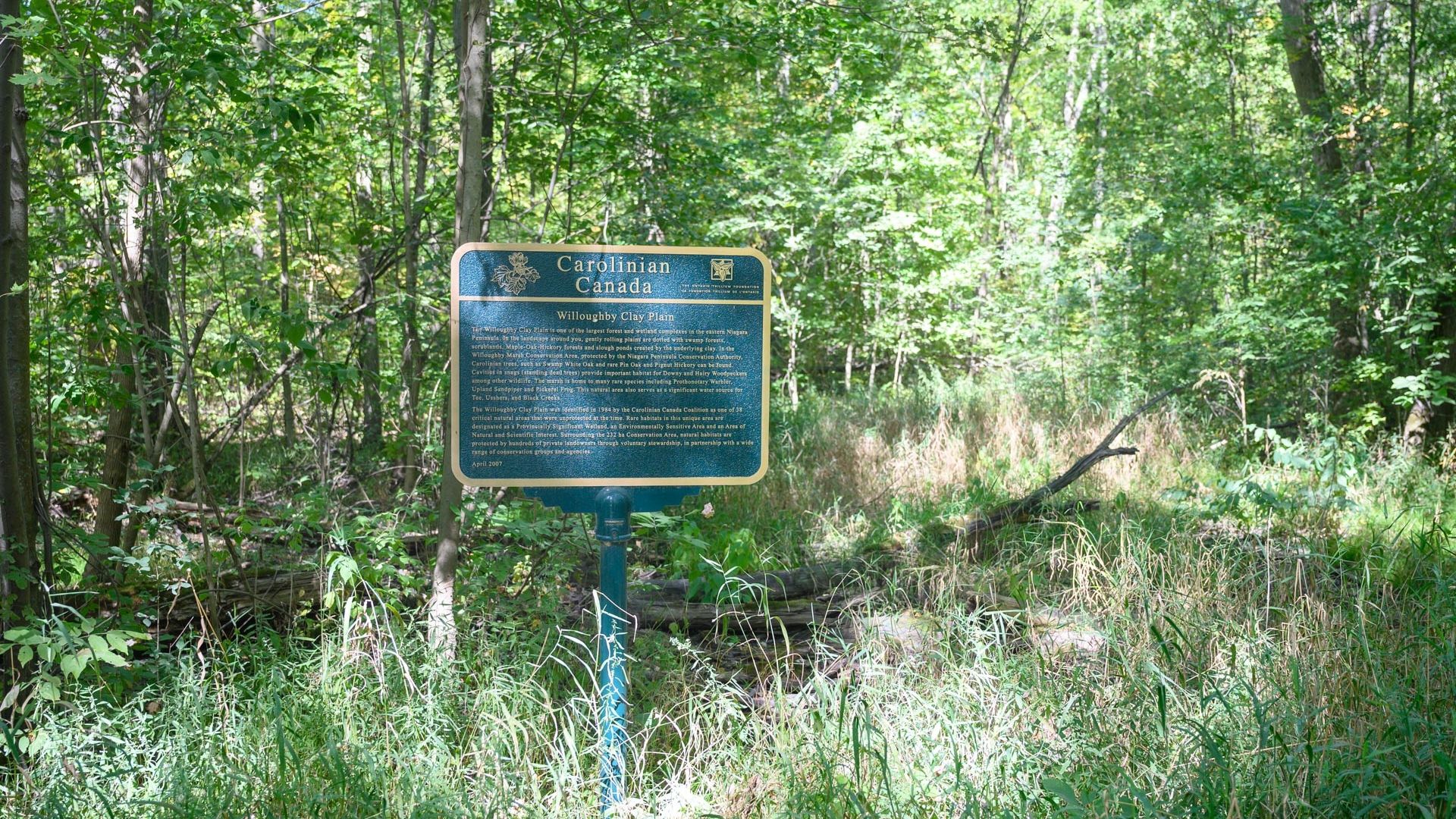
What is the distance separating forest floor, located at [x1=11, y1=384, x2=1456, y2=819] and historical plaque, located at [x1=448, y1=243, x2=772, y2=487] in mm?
678

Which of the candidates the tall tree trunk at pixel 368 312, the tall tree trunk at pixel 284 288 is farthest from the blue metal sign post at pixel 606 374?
the tall tree trunk at pixel 368 312

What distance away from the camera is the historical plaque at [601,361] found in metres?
3.32

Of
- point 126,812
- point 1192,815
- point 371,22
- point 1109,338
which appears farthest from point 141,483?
point 1109,338

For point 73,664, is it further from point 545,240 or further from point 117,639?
point 545,240

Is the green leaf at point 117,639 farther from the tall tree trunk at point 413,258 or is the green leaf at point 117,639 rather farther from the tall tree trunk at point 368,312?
the tall tree trunk at point 413,258

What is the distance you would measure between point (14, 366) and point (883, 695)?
3.62 metres

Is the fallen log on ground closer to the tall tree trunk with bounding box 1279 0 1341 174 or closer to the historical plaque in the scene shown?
the historical plaque

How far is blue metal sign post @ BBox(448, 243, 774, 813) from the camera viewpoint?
3.32m

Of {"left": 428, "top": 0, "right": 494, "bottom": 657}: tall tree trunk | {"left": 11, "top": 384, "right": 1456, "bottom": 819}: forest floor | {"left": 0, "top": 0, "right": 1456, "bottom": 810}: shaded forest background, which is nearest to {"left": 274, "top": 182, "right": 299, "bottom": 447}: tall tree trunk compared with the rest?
{"left": 0, "top": 0, "right": 1456, "bottom": 810}: shaded forest background

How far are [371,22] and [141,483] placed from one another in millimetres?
2912

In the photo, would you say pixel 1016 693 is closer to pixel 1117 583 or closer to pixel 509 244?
pixel 1117 583

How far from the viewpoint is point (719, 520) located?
6.61m

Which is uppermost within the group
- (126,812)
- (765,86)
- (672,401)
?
(765,86)

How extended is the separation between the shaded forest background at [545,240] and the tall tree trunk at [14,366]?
0.02 metres
